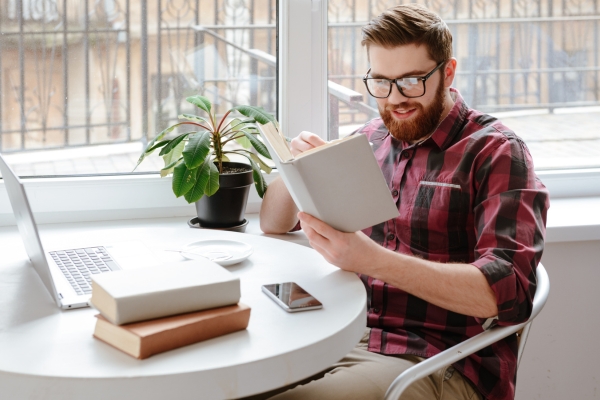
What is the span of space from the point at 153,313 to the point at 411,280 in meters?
0.59

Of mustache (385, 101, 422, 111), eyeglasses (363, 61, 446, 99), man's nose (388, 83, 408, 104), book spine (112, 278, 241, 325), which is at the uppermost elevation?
eyeglasses (363, 61, 446, 99)

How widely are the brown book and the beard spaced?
787 millimetres

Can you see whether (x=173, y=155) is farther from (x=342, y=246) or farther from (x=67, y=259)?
(x=342, y=246)

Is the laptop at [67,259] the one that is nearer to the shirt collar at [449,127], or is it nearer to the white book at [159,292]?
the white book at [159,292]

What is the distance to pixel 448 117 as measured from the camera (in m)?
1.65

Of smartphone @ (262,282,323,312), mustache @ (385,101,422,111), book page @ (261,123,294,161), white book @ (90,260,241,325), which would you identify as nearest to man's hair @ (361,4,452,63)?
mustache @ (385,101,422,111)

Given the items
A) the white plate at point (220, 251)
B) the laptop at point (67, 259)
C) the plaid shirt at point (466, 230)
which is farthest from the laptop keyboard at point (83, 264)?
the plaid shirt at point (466, 230)

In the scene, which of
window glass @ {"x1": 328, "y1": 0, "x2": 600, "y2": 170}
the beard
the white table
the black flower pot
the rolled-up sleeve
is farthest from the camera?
window glass @ {"x1": 328, "y1": 0, "x2": 600, "y2": 170}

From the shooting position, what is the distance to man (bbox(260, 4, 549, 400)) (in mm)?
1346

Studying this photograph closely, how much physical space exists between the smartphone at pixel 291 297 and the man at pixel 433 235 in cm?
14

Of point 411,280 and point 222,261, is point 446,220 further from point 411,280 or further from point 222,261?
point 222,261

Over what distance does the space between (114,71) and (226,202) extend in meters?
0.60

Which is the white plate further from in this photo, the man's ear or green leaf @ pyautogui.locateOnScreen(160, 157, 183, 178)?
the man's ear

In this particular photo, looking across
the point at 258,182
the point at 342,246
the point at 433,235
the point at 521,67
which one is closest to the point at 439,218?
the point at 433,235
